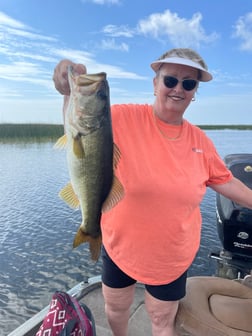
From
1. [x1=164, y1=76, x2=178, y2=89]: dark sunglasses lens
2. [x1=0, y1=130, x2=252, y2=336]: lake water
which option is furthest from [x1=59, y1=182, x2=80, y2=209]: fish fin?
[x1=0, y1=130, x2=252, y2=336]: lake water

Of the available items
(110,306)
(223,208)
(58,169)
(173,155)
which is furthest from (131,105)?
(58,169)

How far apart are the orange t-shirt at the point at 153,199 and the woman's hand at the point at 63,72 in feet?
1.38

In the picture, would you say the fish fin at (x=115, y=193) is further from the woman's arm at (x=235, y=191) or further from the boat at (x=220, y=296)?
the boat at (x=220, y=296)

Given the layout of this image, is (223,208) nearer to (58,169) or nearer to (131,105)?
(131,105)

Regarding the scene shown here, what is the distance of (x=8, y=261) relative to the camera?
6559mm

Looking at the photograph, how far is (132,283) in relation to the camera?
87.0 inches

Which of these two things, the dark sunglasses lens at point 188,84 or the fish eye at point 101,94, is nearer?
the fish eye at point 101,94

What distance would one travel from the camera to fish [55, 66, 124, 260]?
1701mm

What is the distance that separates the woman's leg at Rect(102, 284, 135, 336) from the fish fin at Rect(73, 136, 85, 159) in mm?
1012

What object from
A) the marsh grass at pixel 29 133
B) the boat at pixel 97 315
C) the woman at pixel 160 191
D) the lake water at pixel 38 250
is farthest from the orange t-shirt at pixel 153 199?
the marsh grass at pixel 29 133

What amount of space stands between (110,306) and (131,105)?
1.44 metres

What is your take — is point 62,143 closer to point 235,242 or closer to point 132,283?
point 132,283

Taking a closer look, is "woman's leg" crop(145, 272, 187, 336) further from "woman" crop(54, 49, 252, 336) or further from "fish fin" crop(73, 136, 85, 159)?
"fish fin" crop(73, 136, 85, 159)

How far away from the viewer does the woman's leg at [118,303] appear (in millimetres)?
2221
